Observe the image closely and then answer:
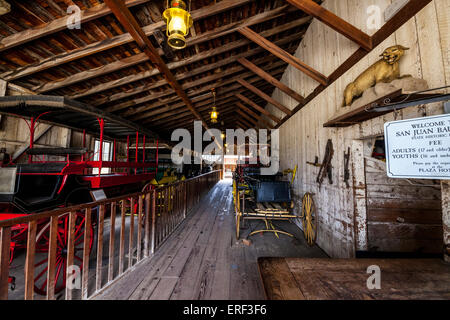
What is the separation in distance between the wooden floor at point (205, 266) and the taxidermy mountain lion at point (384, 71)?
309 centimetres

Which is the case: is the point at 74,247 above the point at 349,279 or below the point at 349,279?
below

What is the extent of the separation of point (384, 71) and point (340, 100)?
1056 millimetres

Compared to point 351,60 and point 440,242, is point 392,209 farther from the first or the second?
point 351,60

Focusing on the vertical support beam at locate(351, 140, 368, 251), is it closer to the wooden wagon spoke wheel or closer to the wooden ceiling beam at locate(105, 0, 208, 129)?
the wooden wagon spoke wheel

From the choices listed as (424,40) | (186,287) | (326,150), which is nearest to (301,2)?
(424,40)

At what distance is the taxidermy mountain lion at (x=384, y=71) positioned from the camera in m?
1.99

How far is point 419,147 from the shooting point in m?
1.39

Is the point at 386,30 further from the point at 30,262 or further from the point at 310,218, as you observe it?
the point at 30,262

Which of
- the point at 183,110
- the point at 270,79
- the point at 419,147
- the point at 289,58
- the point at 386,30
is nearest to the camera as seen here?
the point at 419,147

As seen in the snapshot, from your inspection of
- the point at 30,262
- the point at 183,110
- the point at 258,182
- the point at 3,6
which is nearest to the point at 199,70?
the point at 183,110

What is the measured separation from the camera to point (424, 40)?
5.98ft

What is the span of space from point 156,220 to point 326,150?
147 inches

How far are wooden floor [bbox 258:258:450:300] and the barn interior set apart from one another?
0.02 metres

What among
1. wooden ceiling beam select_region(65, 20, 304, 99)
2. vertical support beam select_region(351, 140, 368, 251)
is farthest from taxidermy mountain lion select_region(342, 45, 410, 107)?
wooden ceiling beam select_region(65, 20, 304, 99)
